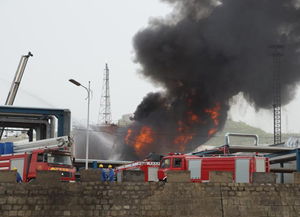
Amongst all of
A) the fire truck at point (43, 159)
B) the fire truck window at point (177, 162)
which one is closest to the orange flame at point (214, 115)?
the fire truck window at point (177, 162)

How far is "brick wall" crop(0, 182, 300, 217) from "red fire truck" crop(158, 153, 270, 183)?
386 cm

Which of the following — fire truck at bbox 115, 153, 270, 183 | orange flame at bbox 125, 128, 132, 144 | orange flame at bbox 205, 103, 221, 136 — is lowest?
fire truck at bbox 115, 153, 270, 183

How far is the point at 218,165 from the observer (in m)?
24.9

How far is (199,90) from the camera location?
50.8 m

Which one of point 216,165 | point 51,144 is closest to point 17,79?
point 51,144

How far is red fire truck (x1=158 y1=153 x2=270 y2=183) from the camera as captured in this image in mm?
24312

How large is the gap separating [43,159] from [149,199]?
7.97 metres

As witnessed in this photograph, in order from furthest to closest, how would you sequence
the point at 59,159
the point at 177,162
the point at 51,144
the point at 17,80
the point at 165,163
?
1. the point at 17,80
2. the point at 165,163
3. the point at 177,162
4. the point at 51,144
5. the point at 59,159

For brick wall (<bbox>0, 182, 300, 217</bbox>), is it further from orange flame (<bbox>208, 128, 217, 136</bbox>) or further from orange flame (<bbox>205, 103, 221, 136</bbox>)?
orange flame (<bbox>208, 128, 217, 136</bbox>)

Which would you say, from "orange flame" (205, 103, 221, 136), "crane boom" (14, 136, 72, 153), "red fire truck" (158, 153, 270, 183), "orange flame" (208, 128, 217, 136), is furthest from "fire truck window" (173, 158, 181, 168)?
"orange flame" (208, 128, 217, 136)

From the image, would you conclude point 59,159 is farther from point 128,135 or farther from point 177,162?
point 128,135

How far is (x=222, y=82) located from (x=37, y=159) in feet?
101

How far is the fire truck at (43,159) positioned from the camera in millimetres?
23891

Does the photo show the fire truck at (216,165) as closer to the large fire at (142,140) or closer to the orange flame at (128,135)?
the large fire at (142,140)
